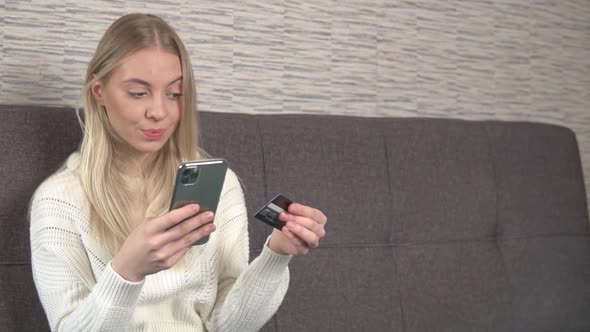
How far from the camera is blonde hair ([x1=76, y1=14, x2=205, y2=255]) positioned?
150 cm

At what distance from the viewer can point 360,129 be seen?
200 cm

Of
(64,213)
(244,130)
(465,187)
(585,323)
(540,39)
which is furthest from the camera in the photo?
(540,39)

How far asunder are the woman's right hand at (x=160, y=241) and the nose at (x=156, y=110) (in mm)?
268

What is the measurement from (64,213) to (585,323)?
4.77 feet

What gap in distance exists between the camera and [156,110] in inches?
58.7

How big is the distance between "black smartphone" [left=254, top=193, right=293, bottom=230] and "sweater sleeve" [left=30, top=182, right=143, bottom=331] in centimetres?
23

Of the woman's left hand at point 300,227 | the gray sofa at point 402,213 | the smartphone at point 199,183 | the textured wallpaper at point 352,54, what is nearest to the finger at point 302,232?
the woman's left hand at point 300,227

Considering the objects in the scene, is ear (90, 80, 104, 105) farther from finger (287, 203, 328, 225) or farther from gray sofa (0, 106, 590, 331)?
finger (287, 203, 328, 225)

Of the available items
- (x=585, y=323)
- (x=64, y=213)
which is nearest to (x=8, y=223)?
(x=64, y=213)

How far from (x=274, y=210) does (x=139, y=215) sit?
287 mm

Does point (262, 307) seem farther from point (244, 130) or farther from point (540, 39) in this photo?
point (540, 39)

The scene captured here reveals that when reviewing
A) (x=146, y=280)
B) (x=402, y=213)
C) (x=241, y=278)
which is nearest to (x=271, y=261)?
(x=241, y=278)

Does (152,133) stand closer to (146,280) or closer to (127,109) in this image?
(127,109)

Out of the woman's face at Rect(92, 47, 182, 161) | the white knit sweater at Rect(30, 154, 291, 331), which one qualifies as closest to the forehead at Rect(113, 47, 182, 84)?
the woman's face at Rect(92, 47, 182, 161)
